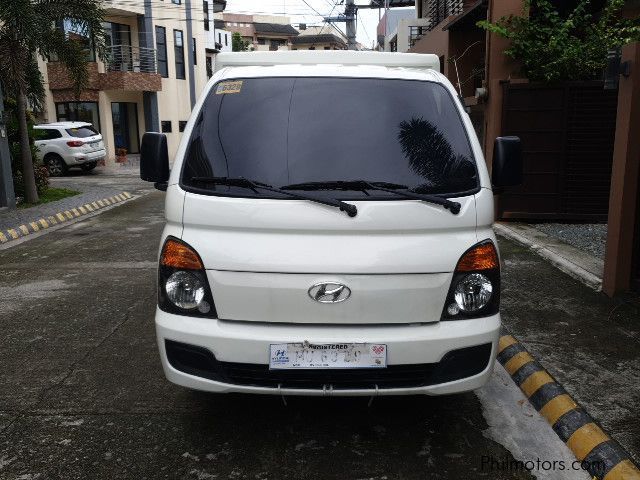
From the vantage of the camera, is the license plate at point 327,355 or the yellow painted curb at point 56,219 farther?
the yellow painted curb at point 56,219

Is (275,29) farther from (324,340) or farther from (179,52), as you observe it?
(324,340)

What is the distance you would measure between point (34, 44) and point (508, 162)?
11109 mm

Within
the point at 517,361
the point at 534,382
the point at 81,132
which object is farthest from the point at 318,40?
the point at 534,382

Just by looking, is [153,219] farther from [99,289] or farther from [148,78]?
[148,78]

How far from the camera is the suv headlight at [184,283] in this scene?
3135 millimetres

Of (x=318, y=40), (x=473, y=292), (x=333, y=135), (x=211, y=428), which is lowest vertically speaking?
(x=211, y=428)

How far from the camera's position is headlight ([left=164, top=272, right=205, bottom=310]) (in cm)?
314

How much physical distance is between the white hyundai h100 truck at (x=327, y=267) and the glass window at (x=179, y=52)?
101 ft

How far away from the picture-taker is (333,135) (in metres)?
3.48

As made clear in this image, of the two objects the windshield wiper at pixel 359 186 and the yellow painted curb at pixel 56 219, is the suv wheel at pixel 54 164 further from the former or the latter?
the windshield wiper at pixel 359 186

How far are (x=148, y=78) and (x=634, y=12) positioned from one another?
2405cm

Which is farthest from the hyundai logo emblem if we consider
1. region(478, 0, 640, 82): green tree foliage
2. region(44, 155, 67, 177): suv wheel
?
region(44, 155, 67, 177): suv wheel

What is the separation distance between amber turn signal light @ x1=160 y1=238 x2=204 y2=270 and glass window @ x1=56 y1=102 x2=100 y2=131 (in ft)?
88.4

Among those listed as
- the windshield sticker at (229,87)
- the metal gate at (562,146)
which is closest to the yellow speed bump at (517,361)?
the windshield sticker at (229,87)
